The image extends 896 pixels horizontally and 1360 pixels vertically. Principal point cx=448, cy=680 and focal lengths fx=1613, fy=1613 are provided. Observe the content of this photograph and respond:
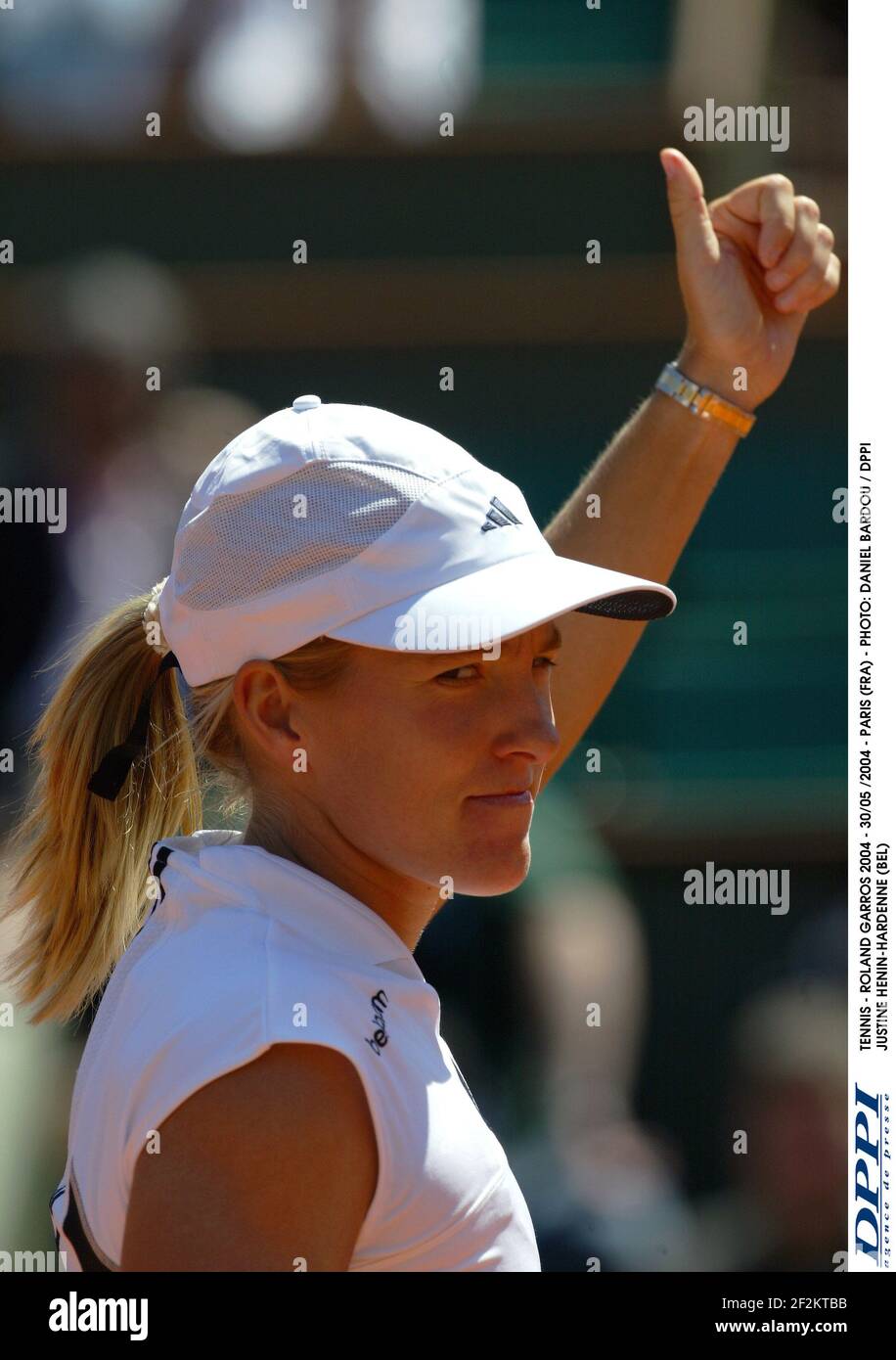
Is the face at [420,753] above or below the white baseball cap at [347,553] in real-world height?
below

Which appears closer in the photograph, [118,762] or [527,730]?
[527,730]

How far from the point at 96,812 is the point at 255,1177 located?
36 cm

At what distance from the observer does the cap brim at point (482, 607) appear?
2.72ft

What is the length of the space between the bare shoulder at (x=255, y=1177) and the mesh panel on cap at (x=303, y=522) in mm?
250

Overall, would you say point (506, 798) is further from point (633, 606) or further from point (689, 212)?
point (689, 212)
